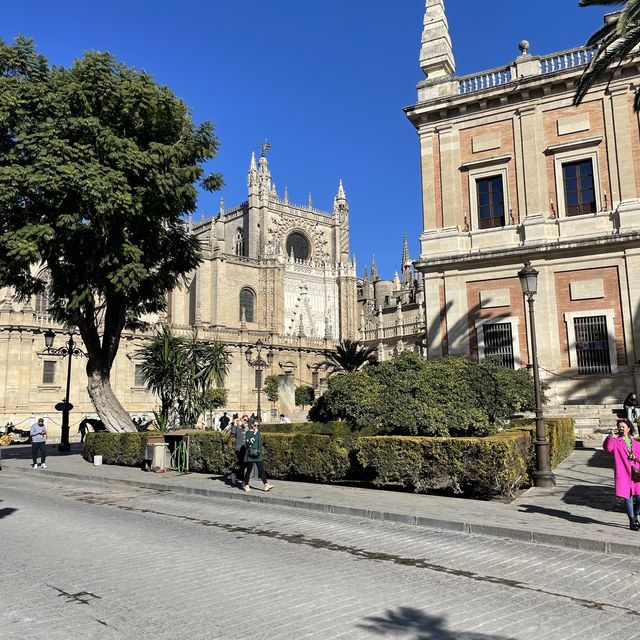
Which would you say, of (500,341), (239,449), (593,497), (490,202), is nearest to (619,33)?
(593,497)

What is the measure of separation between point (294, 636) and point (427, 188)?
21.2 m

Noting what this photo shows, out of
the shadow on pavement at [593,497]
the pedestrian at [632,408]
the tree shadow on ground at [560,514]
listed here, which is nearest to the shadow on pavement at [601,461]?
the pedestrian at [632,408]

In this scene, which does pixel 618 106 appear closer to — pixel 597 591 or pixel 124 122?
pixel 124 122

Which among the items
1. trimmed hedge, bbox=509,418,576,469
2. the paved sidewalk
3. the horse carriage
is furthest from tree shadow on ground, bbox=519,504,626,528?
the horse carriage

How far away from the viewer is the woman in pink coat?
7.54 metres

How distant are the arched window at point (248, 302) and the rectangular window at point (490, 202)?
39.3m

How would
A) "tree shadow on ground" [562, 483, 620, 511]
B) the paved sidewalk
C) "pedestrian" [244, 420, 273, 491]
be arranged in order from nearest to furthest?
the paved sidewalk < "tree shadow on ground" [562, 483, 620, 511] < "pedestrian" [244, 420, 273, 491]

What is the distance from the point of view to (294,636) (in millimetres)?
4246

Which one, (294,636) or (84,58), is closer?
(294,636)

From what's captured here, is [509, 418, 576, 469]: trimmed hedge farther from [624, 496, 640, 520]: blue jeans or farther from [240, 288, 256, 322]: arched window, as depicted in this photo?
[240, 288, 256, 322]: arched window

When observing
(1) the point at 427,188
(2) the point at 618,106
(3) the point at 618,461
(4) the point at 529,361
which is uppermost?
(2) the point at 618,106

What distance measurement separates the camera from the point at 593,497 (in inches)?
387

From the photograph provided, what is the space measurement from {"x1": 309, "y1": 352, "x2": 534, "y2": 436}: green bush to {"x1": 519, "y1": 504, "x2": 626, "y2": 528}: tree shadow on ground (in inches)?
95.2

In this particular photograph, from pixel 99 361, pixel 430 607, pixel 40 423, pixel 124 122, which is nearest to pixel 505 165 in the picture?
pixel 124 122
